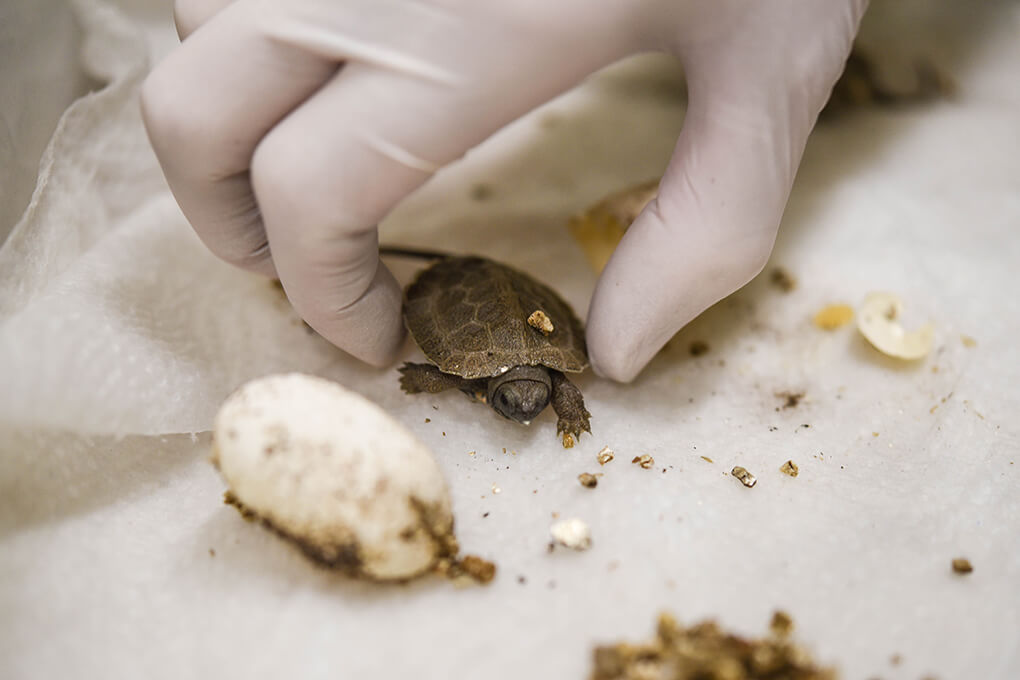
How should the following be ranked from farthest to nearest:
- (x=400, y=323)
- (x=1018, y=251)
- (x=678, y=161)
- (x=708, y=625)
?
(x=1018, y=251)
(x=400, y=323)
(x=678, y=161)
(x=708, y=625)

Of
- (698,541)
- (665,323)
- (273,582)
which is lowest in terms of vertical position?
(273,582)

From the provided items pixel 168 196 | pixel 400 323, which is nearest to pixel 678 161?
pixel 400 323

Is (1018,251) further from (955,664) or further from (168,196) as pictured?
(168,196)

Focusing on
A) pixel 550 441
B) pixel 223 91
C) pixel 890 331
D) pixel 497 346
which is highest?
pixel 223 91

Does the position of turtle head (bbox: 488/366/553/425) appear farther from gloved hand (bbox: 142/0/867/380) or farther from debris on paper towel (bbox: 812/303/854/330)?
debris on paper towel (bbox: 812/303/854/330)

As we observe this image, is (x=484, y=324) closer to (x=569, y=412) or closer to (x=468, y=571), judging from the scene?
(x=569, y=412)

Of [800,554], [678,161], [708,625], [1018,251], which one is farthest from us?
[1018,251]

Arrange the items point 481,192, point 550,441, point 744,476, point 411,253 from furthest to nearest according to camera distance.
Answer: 1. point 481,192
2. point 411,253
3. point 550,441
4. point 744,476

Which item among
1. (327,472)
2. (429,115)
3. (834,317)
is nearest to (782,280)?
(834,317)
